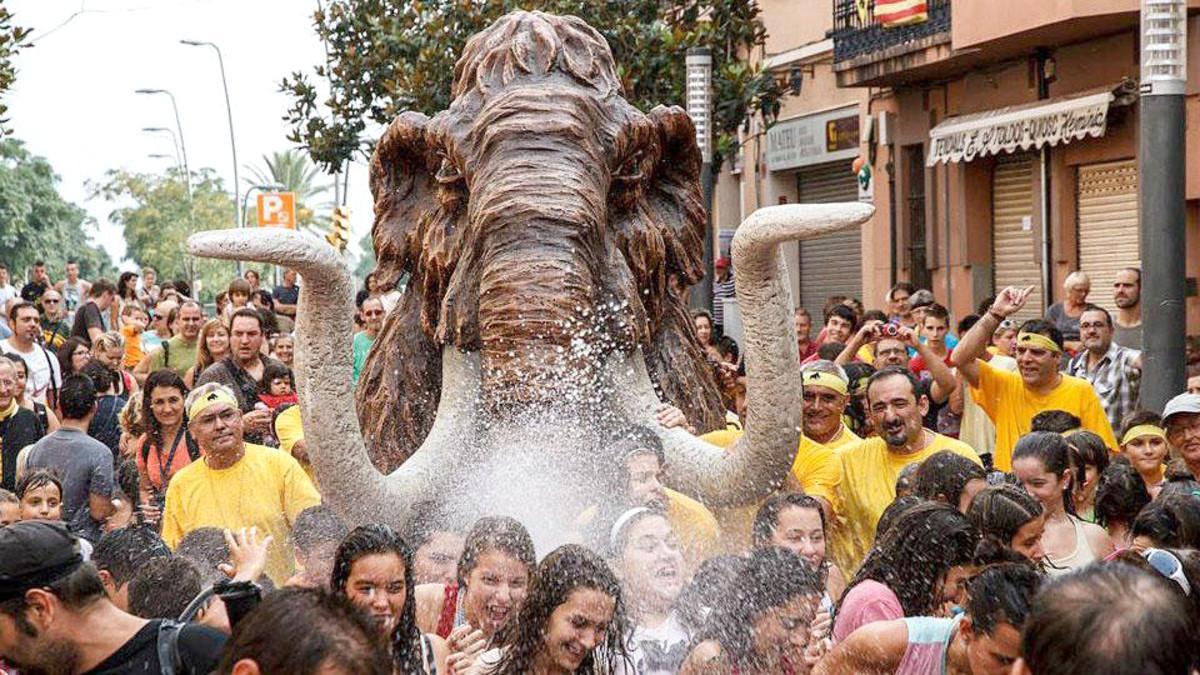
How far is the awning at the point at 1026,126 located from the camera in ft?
62.4

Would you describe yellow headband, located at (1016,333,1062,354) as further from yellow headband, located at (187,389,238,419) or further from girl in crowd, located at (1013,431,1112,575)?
yellow headband, located at (187,389,238,419)

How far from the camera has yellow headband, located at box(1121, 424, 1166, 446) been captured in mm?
8695

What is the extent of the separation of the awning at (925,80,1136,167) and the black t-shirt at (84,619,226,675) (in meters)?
15.6

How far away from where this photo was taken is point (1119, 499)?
7.52m

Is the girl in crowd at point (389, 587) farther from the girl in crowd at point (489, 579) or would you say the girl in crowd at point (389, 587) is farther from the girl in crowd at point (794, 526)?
the girl in crowd at point (794, 526)

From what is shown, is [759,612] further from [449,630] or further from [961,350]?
[961,350]

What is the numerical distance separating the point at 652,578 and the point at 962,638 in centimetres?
157

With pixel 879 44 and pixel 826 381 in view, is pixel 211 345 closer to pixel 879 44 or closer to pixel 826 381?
pixel 826 381

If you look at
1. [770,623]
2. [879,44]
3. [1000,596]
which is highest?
[879,44]

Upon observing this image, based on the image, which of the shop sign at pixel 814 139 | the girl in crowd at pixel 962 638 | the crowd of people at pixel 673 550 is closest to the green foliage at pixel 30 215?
the shop sign at pixel 814 139

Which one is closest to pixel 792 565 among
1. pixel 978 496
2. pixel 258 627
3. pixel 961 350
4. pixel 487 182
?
pixel 978 496

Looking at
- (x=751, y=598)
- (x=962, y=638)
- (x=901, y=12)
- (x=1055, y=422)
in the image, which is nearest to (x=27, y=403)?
(x=1055, y=422)

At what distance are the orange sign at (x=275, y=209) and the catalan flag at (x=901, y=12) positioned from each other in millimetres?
14911

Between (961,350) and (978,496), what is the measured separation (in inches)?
135
